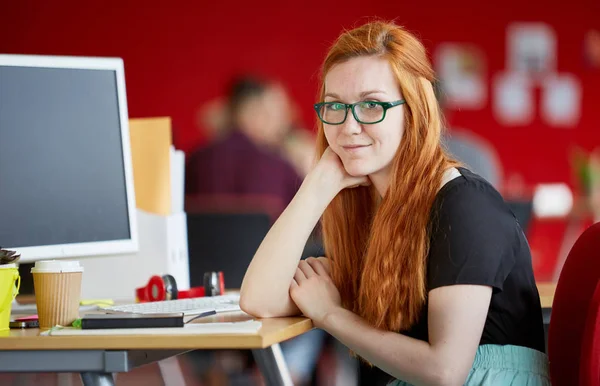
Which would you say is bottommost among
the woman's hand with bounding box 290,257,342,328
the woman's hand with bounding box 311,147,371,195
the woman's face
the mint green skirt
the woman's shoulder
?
the mint green skirt

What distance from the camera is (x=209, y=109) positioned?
21.3 feet

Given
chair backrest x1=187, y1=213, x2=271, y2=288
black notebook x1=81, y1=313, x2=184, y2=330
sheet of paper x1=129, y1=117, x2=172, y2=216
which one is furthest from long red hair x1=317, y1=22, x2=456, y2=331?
chair backrest x1=187, y1=213, x2=271, y2=288

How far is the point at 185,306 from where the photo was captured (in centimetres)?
170

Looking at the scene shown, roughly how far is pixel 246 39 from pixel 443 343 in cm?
528

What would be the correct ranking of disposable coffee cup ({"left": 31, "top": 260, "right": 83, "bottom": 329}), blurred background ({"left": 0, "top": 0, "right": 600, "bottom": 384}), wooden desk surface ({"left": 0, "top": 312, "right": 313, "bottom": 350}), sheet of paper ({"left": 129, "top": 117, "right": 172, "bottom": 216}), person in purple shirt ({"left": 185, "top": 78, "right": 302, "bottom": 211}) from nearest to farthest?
wooden desk surface ({"left": 0, "top": 312, "right": 313, "bottom": 350}) < disposable coffee cup ({"left": 31, "top": 260, "right": 83, "bottom": 329}) < sheet of paper ({"left": 129, "top": 117, "right": 172, "bottom": 216}) < person in purple shirt ({"left": 185, "top": 78, "right": 302, "bottom": 211}) < blurred background ({"left": 0, "top": 0, "right": 600, "bottom": 384})

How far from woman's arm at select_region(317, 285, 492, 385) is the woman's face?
0.29 m

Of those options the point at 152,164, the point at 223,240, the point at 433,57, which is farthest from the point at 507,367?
the point at 433,57

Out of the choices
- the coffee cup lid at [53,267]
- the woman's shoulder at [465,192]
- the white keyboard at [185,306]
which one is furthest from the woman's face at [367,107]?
the coffee cup lid at [53,267]

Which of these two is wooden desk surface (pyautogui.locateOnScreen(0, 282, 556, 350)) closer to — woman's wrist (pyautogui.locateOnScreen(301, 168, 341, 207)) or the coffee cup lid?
the coffee cup lid

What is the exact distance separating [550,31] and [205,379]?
402cm

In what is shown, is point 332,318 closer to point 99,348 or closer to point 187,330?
point 187,330

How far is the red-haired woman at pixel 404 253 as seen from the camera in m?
1.46

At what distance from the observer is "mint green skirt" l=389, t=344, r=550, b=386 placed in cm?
153

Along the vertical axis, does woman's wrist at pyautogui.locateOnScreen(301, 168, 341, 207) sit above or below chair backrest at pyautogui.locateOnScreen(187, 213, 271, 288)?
above
